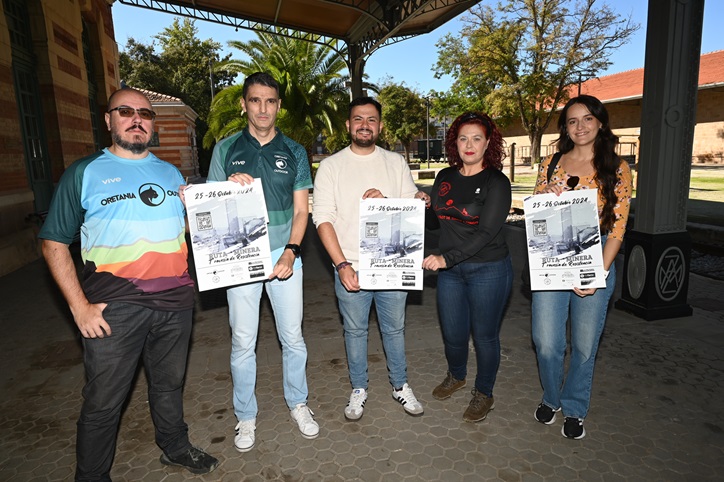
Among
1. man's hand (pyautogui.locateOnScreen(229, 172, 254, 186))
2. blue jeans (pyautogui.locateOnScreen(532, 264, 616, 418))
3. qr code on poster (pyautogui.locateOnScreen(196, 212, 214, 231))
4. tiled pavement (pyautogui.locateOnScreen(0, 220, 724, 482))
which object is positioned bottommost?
tiled pavement (pyautogui.locateOnScreen(0, 220, 724, 482))

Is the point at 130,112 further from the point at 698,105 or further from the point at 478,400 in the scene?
the point at 698,105

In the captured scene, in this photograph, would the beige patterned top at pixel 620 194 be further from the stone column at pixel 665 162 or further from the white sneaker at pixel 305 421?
the stone column at pixel 665 162

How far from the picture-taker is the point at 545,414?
336cm

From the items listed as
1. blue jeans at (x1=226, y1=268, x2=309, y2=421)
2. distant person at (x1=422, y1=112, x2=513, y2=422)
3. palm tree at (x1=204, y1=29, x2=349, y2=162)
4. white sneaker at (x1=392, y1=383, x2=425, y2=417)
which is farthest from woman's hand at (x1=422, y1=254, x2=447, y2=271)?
palm tree at (x1=204, y1=29, x2=349, y2=162)

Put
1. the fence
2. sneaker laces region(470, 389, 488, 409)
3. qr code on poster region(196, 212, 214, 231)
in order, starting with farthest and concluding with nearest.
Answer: the fence, sneaker laces region(470, 389, 488, 409), qr code on poster region(196, 212, 214, 231)

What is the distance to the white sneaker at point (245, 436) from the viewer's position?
10.3 ft

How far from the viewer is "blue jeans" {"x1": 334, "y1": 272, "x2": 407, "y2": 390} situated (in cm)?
334

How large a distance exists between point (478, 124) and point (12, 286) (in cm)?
842

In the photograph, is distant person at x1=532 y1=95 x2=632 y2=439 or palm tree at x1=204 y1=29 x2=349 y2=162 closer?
distant person at x1=532 y1=95 x2=632 y2=439

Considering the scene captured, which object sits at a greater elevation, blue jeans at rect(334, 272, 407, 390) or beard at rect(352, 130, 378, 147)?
beard at rect(352, 130, 378, 147)

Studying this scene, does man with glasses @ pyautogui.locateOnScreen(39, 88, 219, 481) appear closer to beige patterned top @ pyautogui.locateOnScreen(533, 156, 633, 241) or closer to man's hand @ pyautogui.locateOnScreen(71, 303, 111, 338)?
man's hand @ pyautogui.locateOnScreen(71, 303, 111, 338)

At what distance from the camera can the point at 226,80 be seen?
5662 cm

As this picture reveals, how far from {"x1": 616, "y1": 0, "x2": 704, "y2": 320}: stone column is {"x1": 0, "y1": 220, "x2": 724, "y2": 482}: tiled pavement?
0.42 m

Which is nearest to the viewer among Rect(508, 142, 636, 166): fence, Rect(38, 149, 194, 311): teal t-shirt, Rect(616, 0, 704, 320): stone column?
Rect(38, 149, 194, 311): teal t-shirt
